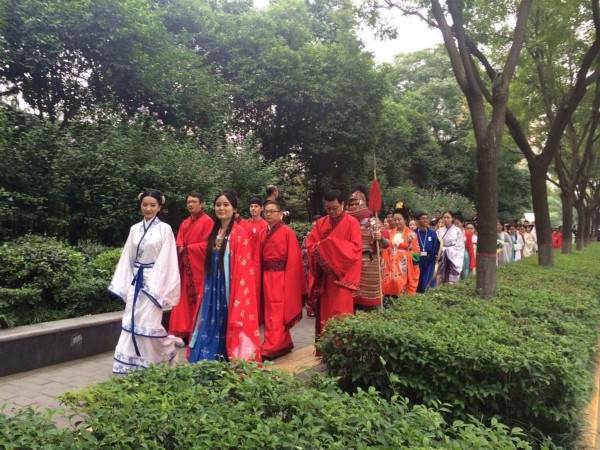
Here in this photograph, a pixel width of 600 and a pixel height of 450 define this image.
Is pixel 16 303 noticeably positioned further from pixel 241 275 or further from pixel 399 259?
pixel 399 259

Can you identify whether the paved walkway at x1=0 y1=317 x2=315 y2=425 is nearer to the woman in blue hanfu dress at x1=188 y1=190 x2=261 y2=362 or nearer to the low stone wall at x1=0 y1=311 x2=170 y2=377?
the low stone wall at x1=0 y1=311 x2=170 y2=377

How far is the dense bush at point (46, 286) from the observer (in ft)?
17.1

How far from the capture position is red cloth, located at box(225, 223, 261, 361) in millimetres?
4406

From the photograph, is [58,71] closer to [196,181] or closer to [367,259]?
[196,181]

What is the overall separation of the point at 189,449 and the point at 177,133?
10.2 m

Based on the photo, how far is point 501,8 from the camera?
33.7 feet

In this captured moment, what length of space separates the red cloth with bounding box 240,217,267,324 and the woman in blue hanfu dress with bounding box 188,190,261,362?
80 cm

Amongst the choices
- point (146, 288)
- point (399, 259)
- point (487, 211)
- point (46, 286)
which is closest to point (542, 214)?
point (399, 259)

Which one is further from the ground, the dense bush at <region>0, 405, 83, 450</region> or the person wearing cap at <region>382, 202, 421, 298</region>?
the person wearing cap at <region>382, 202, 421, 298</region>

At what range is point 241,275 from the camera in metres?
4.49

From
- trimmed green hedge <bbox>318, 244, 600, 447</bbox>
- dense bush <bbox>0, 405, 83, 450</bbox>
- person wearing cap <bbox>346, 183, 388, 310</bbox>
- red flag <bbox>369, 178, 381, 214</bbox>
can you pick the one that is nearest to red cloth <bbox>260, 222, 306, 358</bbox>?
person wearing cap <bbox>346, 183, 388, 310</bbox>

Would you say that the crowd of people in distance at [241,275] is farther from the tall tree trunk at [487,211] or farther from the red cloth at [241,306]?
the tall tree trunk at [487,211]

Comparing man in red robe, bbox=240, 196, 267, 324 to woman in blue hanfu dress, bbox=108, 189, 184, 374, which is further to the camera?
man in red robe, bbox=240, 196, 267, 324

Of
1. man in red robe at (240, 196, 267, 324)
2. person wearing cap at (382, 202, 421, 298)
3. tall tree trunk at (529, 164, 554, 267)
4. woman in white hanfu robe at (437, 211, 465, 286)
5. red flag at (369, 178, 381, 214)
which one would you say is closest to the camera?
man in red robe at (240, 196, 267, 324)
